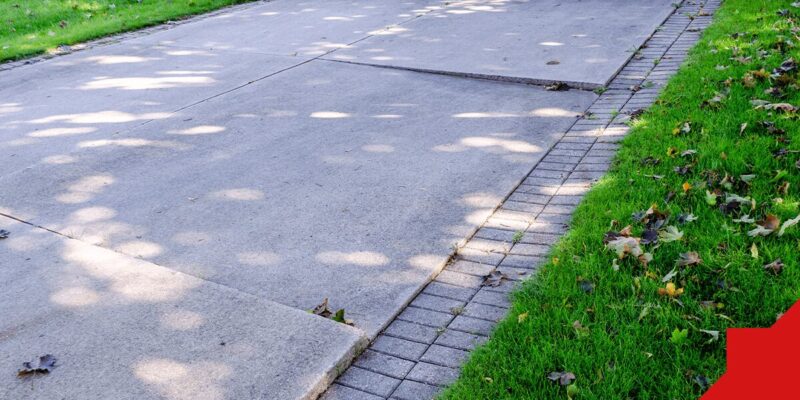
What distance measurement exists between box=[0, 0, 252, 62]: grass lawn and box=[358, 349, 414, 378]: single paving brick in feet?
23.9

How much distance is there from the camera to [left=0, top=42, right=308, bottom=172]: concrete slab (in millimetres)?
5789

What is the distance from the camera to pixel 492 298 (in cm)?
334

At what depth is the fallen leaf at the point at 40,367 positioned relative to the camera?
2.94m

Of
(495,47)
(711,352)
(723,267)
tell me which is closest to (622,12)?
(495,47)

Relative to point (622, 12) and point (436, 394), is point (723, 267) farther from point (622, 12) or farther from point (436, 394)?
point (622, 12)

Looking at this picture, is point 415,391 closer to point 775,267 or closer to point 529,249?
point 529,249

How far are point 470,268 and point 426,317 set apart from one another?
19.1 inches

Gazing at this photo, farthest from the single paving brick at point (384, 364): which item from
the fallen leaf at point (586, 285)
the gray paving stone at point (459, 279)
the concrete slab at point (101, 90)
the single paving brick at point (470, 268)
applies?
the concrete slab at point (101, 90)

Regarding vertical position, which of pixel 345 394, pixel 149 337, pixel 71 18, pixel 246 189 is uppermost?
pixel 71 18

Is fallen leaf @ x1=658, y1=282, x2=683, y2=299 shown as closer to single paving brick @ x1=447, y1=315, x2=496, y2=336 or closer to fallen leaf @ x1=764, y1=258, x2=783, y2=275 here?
fallen leaf @ x1=764, y1=258, x2=783, y2=275

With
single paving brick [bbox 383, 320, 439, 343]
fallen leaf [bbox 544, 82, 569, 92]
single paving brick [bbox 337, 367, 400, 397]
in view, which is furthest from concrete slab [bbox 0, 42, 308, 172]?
single paving brick [bbox 337, 367, 400, 397]

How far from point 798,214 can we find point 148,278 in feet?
10.9

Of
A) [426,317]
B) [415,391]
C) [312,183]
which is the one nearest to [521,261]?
[426,317]

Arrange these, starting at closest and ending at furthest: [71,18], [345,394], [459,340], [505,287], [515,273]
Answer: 1. [345,394]
2. [459,340]
3. [505,287]
4. [515,273]
5. [71,18]
